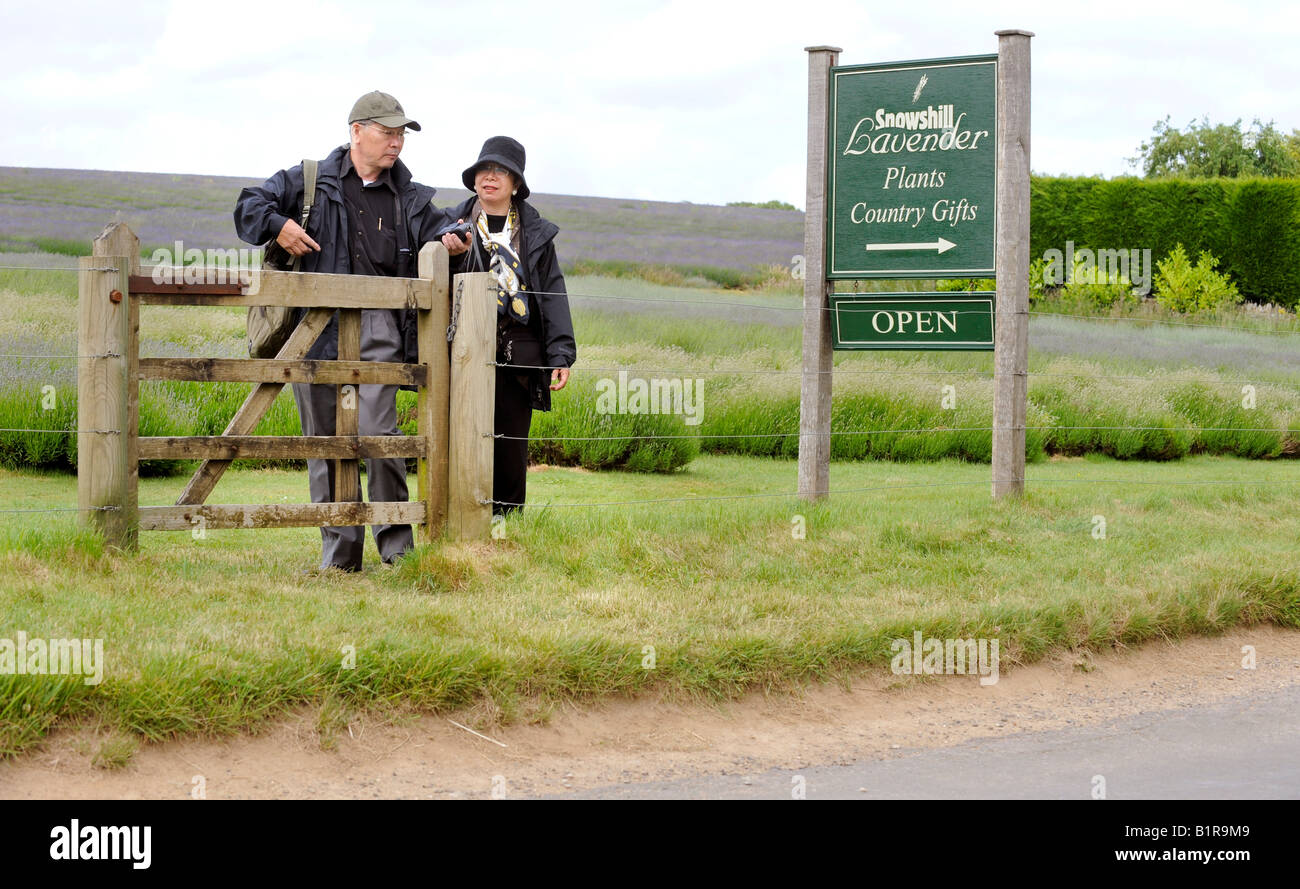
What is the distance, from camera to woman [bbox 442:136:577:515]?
7.76 metres

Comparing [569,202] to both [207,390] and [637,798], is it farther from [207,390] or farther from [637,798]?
[637,798]

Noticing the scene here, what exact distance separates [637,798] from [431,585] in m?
2.41

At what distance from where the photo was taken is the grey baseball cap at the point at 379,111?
23.7 feet

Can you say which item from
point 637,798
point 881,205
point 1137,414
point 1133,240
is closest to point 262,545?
point 637,798

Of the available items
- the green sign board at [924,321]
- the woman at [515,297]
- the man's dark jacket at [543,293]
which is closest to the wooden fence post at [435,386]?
the woman at [515,297]

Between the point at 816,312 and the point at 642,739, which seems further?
the point at 816,312

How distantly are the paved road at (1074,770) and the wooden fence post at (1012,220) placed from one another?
4.24m

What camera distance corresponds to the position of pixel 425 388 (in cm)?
720

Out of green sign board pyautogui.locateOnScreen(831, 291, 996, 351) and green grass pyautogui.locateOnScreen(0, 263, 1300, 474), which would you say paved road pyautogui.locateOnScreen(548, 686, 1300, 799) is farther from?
green grass pyautogui.locateOnScreen(0, 263, 1300, 474)

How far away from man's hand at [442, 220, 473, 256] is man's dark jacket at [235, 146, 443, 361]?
7.4 inches

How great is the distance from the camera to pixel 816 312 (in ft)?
32.6

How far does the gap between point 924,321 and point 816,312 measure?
0.80 meters

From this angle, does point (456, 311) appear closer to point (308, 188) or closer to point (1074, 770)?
point (308, 188)

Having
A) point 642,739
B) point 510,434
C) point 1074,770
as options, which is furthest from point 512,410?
point 1074,770
